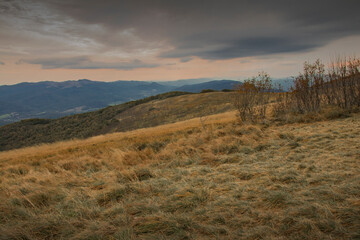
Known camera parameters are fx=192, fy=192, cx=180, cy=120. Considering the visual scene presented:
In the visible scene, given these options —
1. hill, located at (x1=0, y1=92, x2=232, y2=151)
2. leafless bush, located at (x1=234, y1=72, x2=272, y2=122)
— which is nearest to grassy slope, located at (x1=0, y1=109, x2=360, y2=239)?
leafless bush, located at (x1=234, y1=72, x2=272, y2=122)

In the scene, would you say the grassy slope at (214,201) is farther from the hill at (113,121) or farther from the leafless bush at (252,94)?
the hill at (113,121)

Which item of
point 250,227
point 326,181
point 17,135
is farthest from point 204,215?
point 17,135

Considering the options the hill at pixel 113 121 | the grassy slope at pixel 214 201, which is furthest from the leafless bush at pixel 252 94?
the hill at pixel 113 121

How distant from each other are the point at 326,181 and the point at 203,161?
331 cm

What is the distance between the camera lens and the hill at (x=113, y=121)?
3716 cm

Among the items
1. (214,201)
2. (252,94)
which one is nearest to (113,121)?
(252,94)

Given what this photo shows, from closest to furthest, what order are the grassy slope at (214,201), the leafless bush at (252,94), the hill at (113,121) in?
the grassy slope at (214,201) < the leafless bush at (252,94) < the hill at (113,121)

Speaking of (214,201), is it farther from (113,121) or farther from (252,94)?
(113,121)

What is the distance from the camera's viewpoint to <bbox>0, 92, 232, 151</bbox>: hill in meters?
37.2

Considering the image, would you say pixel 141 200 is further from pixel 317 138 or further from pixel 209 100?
pixel 209 100

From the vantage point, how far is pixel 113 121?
45.5 meters

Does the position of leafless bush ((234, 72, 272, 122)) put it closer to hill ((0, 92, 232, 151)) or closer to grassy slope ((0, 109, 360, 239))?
grassy slope ((0, 109, 360, 239))

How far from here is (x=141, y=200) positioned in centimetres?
374

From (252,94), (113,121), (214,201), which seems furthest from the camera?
(113,121)
